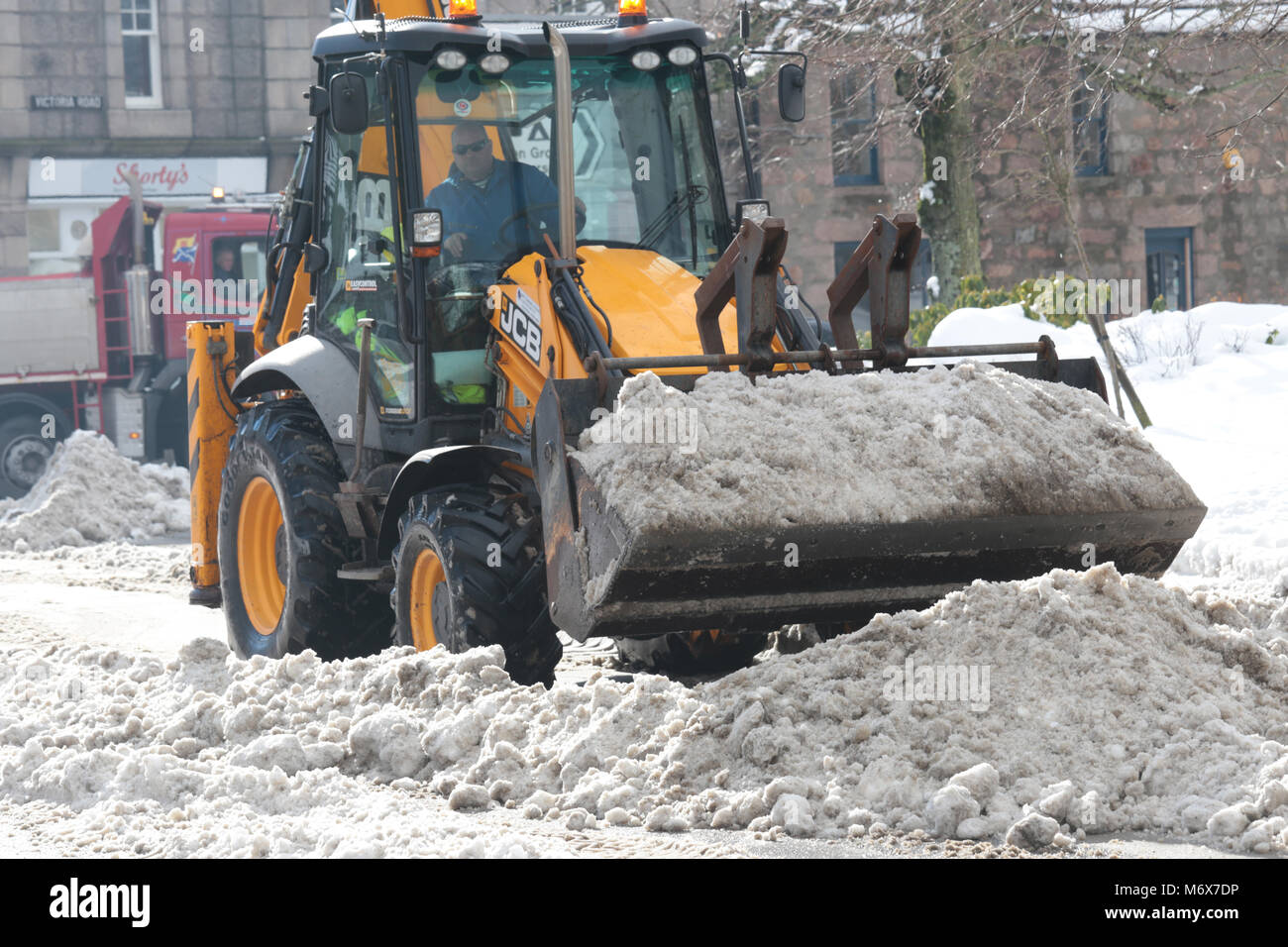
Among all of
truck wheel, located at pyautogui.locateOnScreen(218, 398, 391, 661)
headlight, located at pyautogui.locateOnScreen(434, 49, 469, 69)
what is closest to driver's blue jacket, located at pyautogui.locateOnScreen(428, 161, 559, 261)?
headlight, located at pyautogui.locateOnScreen(434, 49, 469, 69)

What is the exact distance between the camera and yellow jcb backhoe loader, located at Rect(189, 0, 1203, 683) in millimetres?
6043

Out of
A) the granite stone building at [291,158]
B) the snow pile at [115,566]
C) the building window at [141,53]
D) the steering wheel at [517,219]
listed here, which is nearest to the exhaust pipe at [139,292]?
the snow pile at [115,566]

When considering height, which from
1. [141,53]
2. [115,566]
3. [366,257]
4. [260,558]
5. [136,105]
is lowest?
[115,566]

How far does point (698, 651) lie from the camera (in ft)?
25.0

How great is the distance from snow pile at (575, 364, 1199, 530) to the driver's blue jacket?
142cm

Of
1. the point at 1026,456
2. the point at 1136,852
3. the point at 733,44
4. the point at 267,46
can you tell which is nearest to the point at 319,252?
the point at 1026,456

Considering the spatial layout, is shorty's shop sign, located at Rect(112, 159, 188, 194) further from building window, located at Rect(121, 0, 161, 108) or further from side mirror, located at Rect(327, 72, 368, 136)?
side mirror, located at Rect(327, 72, 368, 136)

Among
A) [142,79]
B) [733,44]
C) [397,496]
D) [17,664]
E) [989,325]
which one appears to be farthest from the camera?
[142,79]

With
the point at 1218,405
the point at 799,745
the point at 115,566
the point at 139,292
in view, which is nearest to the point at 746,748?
the point at 799,745

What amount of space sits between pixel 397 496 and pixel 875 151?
69.3ft

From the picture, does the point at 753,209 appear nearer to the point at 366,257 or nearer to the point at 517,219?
the point at 517,219

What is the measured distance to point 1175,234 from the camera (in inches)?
1068

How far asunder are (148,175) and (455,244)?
24565 millimetres

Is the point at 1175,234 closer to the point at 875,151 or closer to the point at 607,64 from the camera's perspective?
the point at 875,151
